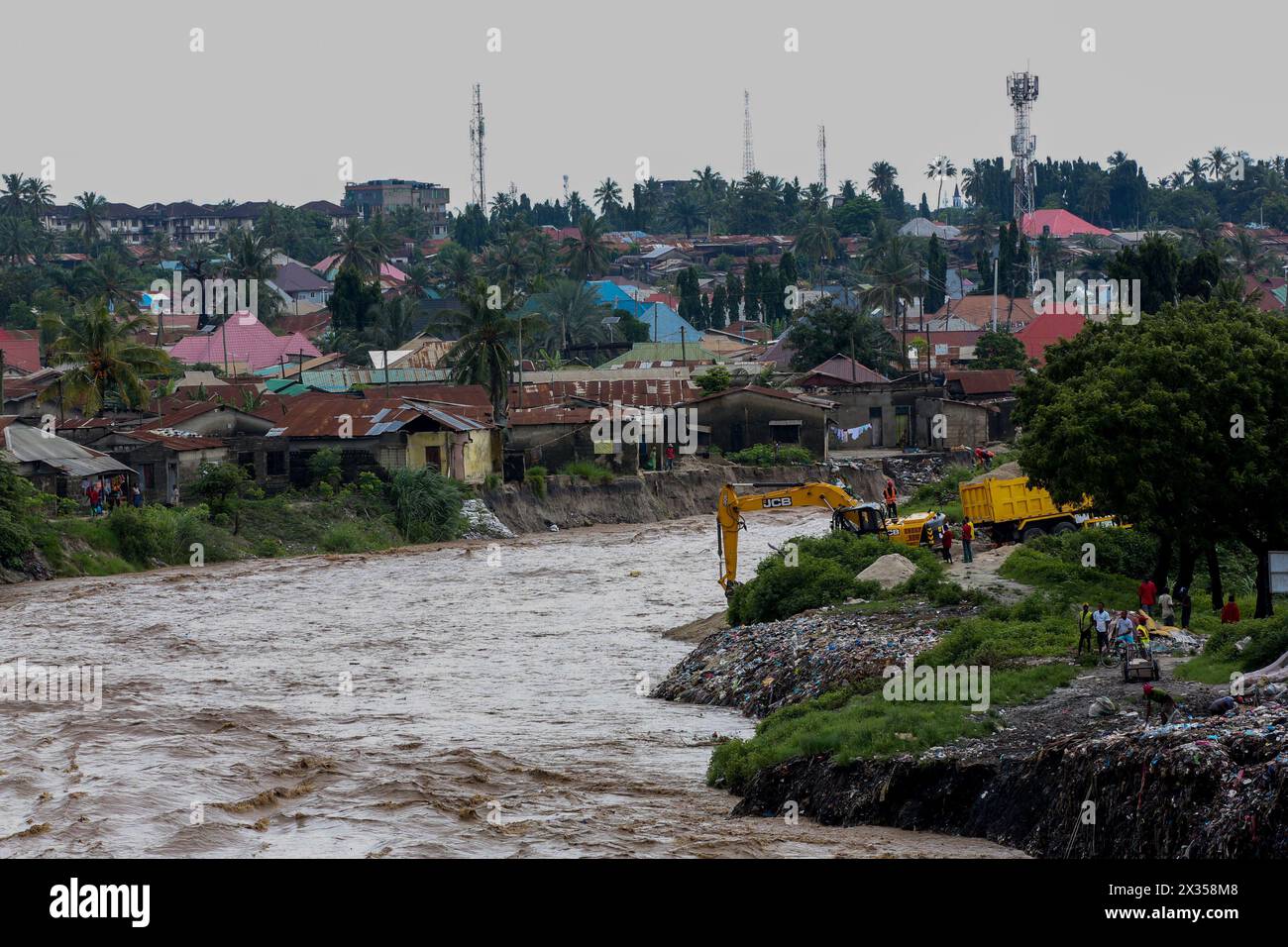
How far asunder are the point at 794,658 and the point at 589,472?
39.6m

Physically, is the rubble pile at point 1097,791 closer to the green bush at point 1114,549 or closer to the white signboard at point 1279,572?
the white signboard at point 1279,572

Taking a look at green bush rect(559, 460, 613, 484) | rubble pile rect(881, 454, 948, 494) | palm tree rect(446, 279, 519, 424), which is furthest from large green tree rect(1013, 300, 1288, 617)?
rubble pile rect(881, 454, 948, 494)

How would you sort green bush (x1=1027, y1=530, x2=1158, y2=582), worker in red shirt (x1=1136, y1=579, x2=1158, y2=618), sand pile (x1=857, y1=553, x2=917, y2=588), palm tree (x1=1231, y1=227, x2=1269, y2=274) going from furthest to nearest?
palm tree (x1=1231, y1=227, x2=1269, y2=274), green bush (x1=1027, y1=530, x2=1158, y2=582), sand pile (x1=857, y1=553, x2=917, y2=588), worker in red shirt (x1=1136, y1=579, x2=1158, y2=618)

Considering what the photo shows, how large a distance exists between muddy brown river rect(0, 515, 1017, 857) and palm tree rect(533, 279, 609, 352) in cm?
7191

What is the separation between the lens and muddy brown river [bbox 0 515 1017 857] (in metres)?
20.5

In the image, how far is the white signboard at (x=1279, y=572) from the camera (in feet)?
88.5

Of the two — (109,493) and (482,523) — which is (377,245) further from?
(109,493)

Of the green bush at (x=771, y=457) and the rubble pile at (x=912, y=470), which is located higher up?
the green bush at (x=771, y=457)

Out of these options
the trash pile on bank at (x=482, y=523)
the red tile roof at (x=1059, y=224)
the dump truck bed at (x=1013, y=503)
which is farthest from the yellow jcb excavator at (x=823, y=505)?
the red tile roof at (x=1059, y=224)

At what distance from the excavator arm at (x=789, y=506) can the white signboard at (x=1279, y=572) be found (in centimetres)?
1342

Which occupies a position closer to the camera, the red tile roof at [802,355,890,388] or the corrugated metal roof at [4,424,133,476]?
the corrugated metal roof at [4,424,133,476]
